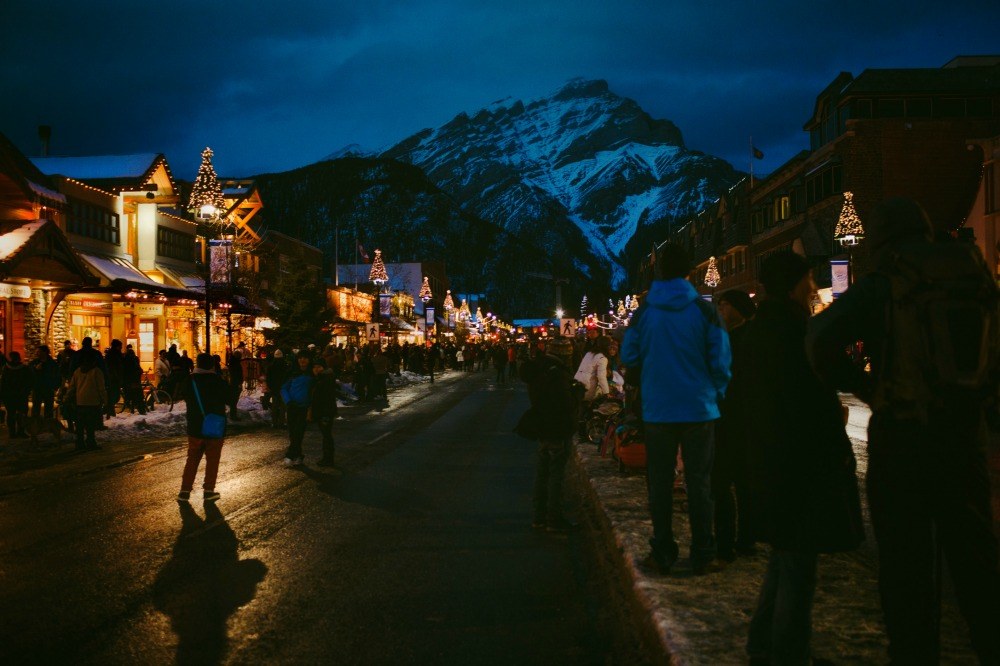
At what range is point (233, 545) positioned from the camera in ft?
24.2

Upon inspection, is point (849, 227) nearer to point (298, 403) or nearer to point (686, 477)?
point (298, 403)

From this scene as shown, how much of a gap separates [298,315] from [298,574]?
31.3 m

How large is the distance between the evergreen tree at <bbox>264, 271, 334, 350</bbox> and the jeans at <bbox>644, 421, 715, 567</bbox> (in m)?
31.8

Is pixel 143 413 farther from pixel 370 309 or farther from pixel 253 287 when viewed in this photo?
pixel 370 309

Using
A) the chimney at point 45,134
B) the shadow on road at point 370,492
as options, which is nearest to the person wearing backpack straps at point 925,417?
the shadow on road at point 370,492

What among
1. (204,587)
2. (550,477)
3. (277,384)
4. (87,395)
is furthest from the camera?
(277,384)

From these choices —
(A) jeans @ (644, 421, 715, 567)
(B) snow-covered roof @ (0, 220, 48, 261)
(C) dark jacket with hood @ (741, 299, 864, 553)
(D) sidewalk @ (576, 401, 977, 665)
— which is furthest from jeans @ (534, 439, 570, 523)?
(B) snow-covered roof @ (0, 220, 48, 261)

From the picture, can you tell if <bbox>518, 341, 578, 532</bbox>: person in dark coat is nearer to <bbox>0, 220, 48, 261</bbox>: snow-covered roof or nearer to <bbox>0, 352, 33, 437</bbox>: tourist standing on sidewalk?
<bbox>0, 352, 33, 437</bbox>: tourist standing on sidewalk

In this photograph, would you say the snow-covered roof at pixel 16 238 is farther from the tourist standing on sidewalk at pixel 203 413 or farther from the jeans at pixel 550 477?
the jeans at pixel 550 477

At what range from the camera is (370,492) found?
10336 millimetres

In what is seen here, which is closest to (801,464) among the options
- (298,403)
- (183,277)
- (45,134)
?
(298,403)

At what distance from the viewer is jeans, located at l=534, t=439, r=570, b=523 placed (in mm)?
7824

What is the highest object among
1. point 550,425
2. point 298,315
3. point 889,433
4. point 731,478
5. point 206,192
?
point 206,192

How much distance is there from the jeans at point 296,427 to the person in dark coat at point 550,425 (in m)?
5.68
